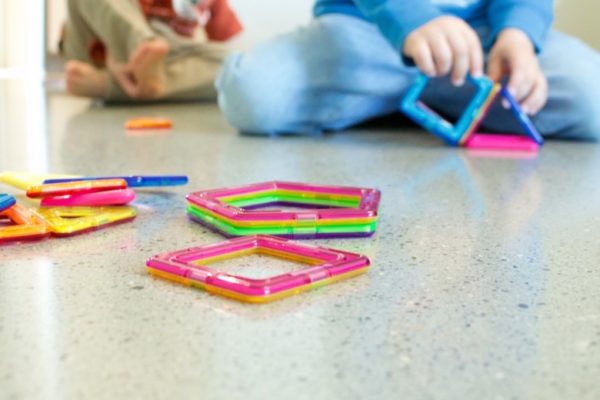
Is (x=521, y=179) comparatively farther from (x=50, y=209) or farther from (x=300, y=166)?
(x=50, y=209)

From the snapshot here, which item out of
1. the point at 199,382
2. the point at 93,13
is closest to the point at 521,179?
the point at 199,382

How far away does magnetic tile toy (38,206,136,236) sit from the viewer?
56 cm

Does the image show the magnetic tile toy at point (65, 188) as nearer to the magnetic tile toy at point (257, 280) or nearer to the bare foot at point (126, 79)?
the magnetic tile toy at point (257, 280)

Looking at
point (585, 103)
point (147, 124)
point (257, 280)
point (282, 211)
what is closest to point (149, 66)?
point (147, 124)

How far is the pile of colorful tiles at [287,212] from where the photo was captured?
21.8 inches

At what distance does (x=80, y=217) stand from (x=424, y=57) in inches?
23.7

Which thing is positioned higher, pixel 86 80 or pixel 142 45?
pixel 142 45

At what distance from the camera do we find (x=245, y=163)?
95 cm

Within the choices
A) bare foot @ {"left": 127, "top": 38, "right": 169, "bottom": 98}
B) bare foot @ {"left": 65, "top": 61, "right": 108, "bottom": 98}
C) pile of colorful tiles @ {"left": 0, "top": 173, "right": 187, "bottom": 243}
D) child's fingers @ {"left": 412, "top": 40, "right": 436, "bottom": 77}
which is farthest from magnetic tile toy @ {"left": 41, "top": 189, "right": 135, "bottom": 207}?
bare foot @ {"left": 65, "top": 61, "right": 108, "bottom": 98}

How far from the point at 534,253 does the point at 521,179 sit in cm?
35

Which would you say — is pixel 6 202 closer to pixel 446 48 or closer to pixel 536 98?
pixel 446 48

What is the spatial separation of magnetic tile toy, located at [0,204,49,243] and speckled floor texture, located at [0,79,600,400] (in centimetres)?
1

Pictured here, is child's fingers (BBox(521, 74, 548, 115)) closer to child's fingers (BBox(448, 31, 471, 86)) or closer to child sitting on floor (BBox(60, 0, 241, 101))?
child's fingers (BBox(448, 31, 471, 86))

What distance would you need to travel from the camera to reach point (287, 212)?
557mm
